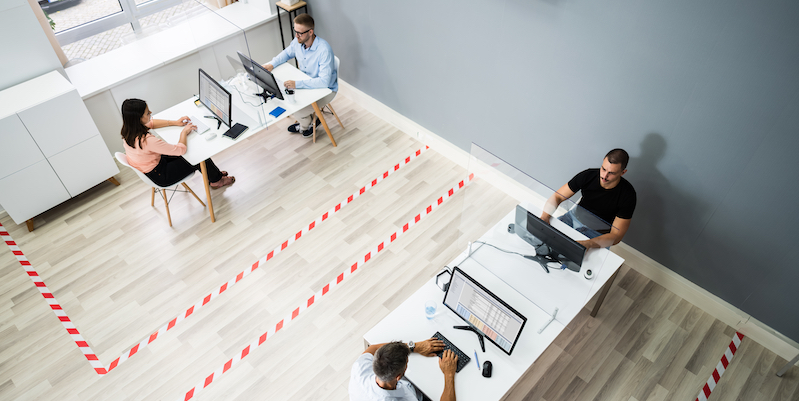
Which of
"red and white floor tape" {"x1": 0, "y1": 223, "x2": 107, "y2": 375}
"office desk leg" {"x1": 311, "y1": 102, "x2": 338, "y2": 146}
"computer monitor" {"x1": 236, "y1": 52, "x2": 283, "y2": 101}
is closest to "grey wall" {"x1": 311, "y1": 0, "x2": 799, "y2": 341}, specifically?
"office desk leg" {"x1": 311, "y1": 102, "x2": 338, "y2": 146}

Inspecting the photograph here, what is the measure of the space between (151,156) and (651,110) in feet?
14.2

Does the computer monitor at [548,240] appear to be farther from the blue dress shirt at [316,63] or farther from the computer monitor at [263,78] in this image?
the blue dress shirt at [316,63]

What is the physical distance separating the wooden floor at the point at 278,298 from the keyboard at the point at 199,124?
0.80 meters

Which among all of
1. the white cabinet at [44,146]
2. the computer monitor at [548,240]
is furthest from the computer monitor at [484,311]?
the white cabinet at [44,146]

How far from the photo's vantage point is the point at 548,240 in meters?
3.32

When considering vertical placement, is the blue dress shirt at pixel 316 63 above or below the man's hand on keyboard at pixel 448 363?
above

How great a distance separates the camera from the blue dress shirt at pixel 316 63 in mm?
5246

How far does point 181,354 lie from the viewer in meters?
3.89

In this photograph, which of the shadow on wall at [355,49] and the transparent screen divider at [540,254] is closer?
the transparent screen divider at [540,254]

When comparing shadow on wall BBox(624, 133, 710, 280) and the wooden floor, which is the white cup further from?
shadow on wall BBox(624, 133, 710, 280)

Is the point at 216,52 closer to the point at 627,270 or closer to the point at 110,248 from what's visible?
the point at 110,248

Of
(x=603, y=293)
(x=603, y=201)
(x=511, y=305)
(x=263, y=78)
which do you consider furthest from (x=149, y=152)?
(x=603, y=293)

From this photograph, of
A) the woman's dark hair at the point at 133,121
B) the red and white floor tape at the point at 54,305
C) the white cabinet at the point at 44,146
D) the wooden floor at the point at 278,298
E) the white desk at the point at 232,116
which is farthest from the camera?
the white desk at the point at 232,116

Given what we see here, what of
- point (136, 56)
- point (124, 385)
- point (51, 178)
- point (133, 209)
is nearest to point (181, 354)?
point (124, 385)
